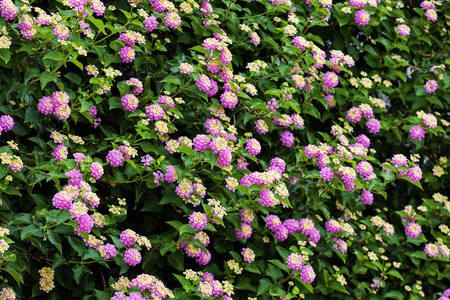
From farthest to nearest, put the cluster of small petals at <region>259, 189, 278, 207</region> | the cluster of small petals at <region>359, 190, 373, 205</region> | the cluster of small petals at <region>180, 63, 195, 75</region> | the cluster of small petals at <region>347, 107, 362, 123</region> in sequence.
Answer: the cluster of small petals at <region>347, 107, 362, 123</region>, the cluster of small petals at <region>359, 190, 373, 205</region>, the cluster of small petals at <region>180, 63, 195, 75</region>, the cluster of small petals at <region>259, 189, 278, 207</region>

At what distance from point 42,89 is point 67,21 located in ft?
1.17

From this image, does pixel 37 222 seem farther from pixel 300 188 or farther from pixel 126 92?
pixel 300 188

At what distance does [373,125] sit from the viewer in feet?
11.7

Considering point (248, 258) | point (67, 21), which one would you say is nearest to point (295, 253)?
point (248, 258)

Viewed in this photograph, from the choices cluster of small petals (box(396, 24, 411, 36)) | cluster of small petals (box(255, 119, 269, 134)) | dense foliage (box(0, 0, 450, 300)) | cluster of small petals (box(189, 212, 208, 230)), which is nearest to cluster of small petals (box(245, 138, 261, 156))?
dense foliage (box(0, 0, 450, 300))

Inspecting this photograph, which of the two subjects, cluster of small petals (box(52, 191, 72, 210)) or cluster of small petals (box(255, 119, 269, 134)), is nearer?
cluster of small petals (box(52, 191, 72, 210))

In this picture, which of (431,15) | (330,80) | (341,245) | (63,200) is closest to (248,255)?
(341,245)

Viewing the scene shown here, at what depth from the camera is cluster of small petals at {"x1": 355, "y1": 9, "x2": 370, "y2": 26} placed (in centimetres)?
358

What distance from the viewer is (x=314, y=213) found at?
10.8ft

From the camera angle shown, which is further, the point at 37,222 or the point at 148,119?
the point at 148,119

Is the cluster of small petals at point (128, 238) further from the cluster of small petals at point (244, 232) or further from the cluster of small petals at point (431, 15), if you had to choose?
the cluster of small petals at point (431, 15)

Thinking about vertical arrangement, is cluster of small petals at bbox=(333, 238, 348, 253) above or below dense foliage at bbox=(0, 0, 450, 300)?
below

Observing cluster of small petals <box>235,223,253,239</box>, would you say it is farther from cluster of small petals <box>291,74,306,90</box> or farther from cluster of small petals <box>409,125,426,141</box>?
cluster of small petals <box>409,125,426,141</box>

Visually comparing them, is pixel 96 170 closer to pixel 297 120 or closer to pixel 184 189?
Answer: pixel 184 189
